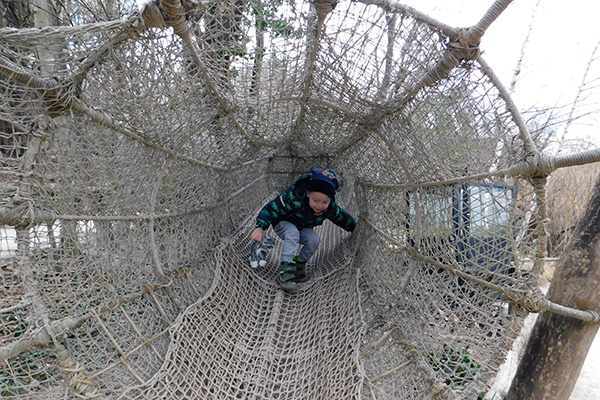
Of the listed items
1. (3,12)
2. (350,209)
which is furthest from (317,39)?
(350,209)

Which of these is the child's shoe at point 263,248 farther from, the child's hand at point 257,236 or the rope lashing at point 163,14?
the rope lashing at point 163,14

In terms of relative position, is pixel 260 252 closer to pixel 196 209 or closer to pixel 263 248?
pixel 263 248

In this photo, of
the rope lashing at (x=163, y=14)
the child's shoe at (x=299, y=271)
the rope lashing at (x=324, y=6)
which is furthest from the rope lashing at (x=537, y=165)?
the child's shoe at (x=299, y=271)

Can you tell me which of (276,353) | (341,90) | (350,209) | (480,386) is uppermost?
(341,90)

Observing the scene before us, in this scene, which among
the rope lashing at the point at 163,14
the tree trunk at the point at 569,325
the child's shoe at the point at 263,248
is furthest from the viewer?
the child's shoe at the point at 263,248

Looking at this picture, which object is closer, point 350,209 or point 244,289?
point 244,289

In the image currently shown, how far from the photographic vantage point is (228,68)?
130 centimetres

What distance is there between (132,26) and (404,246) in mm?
1304

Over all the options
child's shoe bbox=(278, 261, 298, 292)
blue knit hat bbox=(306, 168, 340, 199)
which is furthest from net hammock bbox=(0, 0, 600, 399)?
blue knit hat bbox=(306, 168, 340, 199)

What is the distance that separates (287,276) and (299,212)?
40 centimetres

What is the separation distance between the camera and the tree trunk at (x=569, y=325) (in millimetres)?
1089

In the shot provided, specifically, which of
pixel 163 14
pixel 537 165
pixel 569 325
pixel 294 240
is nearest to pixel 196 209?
pixel 294 240

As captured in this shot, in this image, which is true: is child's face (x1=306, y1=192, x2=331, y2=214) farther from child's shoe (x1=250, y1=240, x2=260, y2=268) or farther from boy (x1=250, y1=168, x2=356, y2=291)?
child's shoe (x1=250, y1=240, x2=260, y2=268)

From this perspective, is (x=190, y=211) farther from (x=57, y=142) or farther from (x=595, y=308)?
(x=595, y=308)
